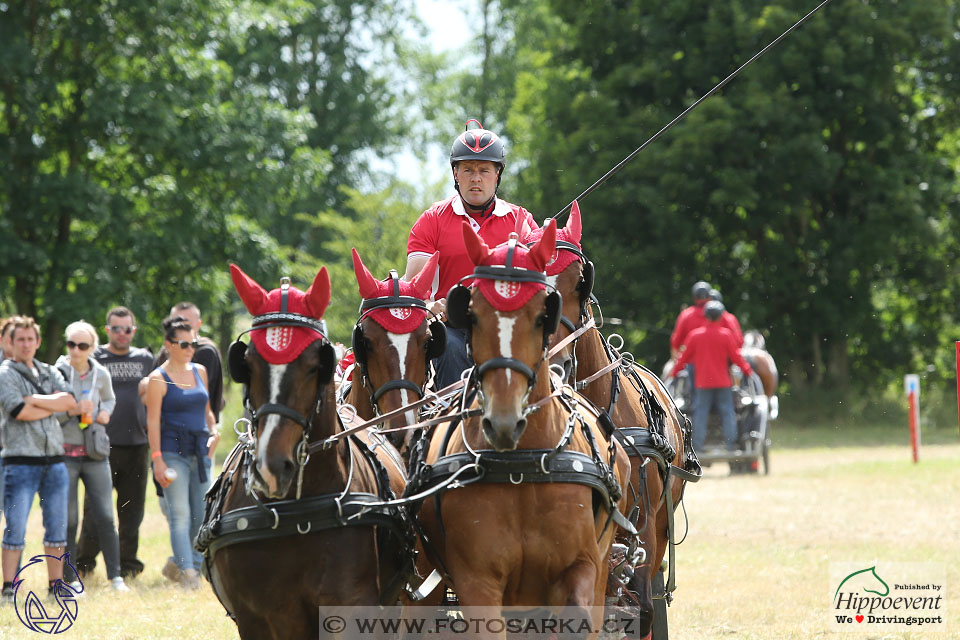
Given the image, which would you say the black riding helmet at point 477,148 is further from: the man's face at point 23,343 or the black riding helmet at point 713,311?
the black riding helmet at point 713,311

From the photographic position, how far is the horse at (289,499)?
432 cm

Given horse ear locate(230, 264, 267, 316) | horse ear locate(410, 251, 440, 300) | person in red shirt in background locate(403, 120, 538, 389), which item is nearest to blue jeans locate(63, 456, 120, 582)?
person in red shirt in background locate(403, 120, 538, 389)

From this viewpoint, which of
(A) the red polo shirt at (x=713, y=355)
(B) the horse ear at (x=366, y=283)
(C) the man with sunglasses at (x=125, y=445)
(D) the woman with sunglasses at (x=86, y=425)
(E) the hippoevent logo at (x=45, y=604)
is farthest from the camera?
(A) the red polo shirt at (x=713, y=355)

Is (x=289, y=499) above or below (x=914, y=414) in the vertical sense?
below

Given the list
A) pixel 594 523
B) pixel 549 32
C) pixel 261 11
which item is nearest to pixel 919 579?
pixel 594 523

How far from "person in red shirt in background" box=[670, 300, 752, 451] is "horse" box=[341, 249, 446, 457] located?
11474mm

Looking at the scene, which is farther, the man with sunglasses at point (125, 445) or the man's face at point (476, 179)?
the man with sunglasses at point (125, 445)

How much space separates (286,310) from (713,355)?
43.4ft

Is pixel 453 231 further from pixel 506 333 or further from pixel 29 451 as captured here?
pixel 29 451

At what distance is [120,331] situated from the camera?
34.1 ft

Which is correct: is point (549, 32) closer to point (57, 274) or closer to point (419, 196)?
point (419, 196)

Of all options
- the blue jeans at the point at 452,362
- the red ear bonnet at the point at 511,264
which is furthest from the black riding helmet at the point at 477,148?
the red ear bonnet at the point at 511,264

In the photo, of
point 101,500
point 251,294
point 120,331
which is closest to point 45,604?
point 101,500

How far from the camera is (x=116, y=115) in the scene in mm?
22391
